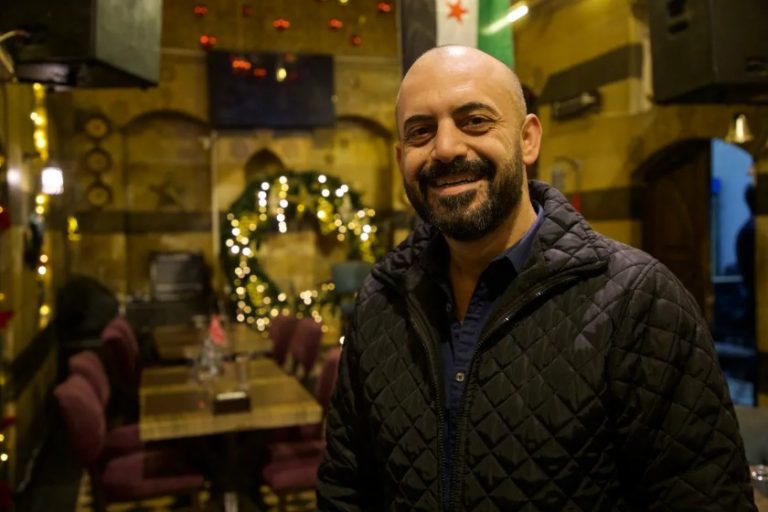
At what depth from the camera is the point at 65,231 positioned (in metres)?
8.70

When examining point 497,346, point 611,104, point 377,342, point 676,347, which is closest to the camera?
point 676,347

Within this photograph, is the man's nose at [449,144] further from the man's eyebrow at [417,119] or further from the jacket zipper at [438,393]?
the jacket zipper at [438,393]

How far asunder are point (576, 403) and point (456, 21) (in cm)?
238

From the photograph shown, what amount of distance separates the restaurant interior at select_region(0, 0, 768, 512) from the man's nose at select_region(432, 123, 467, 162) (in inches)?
72.9

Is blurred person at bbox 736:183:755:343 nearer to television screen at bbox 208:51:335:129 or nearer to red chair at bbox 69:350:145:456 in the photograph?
red chair at bbox 69:350:145:456

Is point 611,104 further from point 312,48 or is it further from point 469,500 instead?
point 469,500

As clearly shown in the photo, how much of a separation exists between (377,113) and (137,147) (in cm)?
331

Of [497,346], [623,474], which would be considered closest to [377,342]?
[497,346]

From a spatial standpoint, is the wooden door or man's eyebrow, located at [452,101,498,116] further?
the wooden door

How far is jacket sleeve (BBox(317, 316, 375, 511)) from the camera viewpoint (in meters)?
1.53

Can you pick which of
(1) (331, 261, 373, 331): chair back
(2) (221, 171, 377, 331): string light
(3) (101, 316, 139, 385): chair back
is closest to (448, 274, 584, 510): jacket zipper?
(3) (101, 316, 139, 385): chair back

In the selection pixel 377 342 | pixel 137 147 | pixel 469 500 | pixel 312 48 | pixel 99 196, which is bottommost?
pixel 469 500

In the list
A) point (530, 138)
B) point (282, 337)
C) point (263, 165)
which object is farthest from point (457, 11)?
point (263, 165)

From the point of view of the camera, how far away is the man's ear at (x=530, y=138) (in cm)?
141
